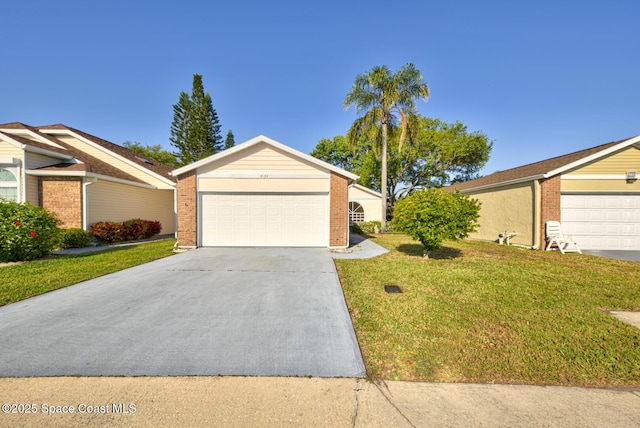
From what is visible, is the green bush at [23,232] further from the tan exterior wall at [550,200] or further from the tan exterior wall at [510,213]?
the tan exterior wall at [550,200]

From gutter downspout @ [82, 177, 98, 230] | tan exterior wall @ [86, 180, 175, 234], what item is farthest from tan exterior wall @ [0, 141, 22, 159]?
tan exterior wall @ [86, 180, 175, 234]

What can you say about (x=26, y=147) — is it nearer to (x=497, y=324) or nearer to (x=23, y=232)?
(x=23, y=232)

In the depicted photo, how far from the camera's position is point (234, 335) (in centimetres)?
326

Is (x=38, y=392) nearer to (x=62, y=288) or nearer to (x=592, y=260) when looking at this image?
(x=62, y=288)

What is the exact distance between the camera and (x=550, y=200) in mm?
10008

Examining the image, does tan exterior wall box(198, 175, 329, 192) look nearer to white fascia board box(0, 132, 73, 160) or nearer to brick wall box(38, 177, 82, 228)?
brick wall box(38, 177, 82, 228)

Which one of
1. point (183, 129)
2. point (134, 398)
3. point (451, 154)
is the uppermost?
point (183, 129)

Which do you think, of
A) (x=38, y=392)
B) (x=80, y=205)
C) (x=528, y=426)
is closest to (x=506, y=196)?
(x=528, y=426)

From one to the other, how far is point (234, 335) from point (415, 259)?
6.16m

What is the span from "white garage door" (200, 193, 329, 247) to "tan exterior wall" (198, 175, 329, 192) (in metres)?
0.23

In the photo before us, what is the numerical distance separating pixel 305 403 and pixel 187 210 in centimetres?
897

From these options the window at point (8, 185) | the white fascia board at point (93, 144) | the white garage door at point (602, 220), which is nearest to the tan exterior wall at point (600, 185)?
the white garage door at point (602, 220)

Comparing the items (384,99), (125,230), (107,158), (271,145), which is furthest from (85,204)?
(384,99)

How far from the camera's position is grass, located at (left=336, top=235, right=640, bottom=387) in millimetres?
2570
